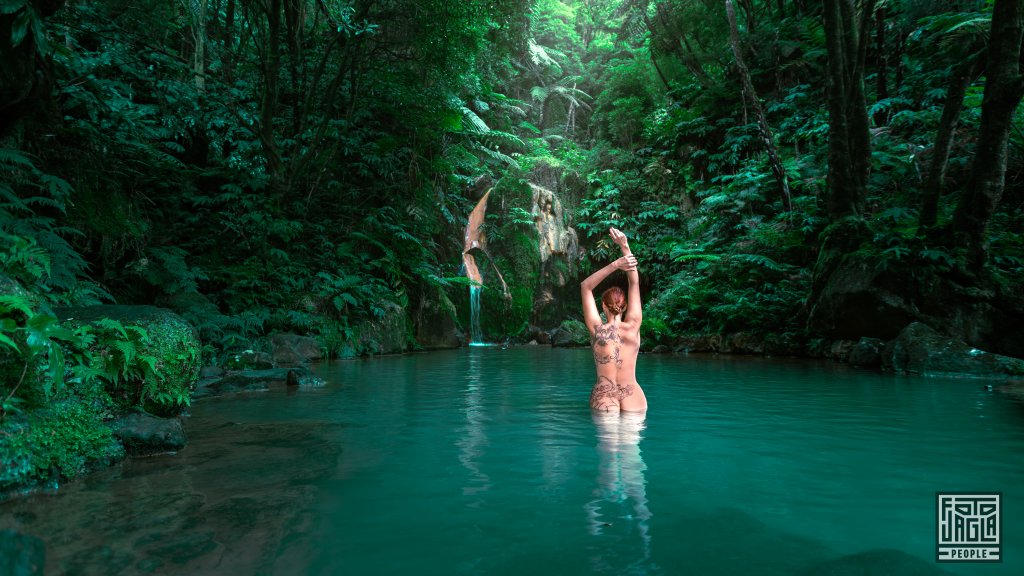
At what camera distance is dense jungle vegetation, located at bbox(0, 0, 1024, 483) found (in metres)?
8.05

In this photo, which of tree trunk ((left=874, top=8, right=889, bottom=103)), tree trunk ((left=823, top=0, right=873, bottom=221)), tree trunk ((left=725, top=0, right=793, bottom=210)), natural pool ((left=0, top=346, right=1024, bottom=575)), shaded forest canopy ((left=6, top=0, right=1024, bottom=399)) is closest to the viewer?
natural pool ((left=0, top=346, right=1024, bottom=575))

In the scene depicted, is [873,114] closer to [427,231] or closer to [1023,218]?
[1023,218]

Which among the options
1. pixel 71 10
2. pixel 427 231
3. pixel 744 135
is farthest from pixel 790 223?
pixel 71 10

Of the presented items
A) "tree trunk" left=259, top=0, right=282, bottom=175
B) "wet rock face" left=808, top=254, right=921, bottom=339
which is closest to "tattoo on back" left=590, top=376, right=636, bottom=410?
"wet rock face" left=808, top=254, right=921, bottom=339

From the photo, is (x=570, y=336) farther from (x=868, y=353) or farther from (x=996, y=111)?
(x=996, y=111)

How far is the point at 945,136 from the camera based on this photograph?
9758 millimetres

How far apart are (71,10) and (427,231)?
33.0 feet

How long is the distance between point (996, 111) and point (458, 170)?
17796 mm

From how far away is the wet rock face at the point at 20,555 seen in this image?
1.94 m

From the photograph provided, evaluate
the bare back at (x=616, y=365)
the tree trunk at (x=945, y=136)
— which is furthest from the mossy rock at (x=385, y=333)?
the tree trunk at (x=945, y=136)

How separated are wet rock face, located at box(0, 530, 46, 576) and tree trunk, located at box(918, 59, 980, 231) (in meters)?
13.1

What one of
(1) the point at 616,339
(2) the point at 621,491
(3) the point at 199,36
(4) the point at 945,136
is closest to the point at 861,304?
(4) the point at 945,136

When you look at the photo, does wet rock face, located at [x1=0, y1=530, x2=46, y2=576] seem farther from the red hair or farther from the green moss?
the red hair

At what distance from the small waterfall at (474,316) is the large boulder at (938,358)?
13.1 meters
